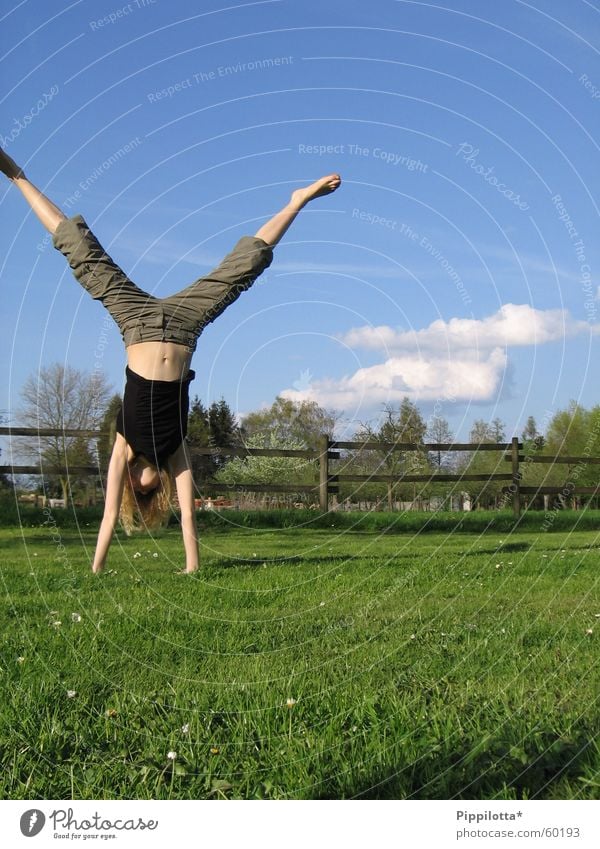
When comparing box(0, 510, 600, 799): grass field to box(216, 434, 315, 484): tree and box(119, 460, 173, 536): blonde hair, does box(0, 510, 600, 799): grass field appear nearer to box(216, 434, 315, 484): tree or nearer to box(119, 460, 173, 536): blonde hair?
box(119, 460, 173, 536): blonde hair

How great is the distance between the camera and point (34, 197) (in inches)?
188

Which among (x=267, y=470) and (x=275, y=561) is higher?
(x=267, y=470)

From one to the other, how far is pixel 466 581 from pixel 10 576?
12.3ft

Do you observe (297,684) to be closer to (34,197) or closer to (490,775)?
(490,775)

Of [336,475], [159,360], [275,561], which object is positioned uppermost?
[159,360]

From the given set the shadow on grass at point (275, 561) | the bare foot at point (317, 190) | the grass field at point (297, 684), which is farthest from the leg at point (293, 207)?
the shadow on grass at point (275, 561)

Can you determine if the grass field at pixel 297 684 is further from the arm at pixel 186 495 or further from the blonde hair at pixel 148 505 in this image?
the blonde hair at pixel 148 505

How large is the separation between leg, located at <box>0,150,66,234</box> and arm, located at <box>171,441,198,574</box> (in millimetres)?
1965

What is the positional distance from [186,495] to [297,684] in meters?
3.20

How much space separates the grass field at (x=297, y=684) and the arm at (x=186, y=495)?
0.64 ft

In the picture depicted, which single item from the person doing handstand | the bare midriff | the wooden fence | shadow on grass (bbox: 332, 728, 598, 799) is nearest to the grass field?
shadow on grass (bbox: 332, 728, 598, 799)

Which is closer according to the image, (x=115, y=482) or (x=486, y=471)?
(x=115, y=482)

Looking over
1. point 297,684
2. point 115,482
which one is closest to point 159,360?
point 115,482
